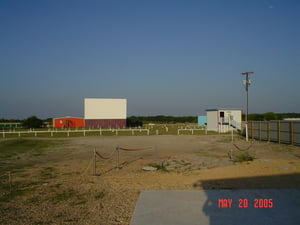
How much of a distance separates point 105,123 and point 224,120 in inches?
956

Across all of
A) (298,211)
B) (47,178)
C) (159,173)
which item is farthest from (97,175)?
(298,211)

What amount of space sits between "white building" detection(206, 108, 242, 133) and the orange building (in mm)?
31540

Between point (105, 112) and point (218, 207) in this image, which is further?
point (105, 112)

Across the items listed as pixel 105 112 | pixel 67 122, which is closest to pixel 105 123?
pixel 105 112

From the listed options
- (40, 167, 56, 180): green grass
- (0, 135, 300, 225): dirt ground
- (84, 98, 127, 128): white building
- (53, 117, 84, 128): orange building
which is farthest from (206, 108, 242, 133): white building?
(53, 117, 84, 128): orange building

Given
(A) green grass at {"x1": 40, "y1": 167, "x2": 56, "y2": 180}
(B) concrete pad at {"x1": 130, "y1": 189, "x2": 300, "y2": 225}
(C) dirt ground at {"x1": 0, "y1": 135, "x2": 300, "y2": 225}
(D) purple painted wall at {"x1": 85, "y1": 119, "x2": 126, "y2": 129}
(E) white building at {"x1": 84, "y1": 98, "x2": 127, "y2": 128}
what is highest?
(E) white building at {"x1": 84, "y1": 98, "x2": 127, "y2": 128}

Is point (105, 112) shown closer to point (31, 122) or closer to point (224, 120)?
point (31, 122)

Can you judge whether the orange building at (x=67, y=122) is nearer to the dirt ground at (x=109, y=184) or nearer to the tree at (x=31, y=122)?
the tree at (x=31, y=122)

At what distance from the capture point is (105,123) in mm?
48938

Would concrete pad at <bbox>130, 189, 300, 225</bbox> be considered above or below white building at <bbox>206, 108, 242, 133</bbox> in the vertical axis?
below

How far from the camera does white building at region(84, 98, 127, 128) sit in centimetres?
4807

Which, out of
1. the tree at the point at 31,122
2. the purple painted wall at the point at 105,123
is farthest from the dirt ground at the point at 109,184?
the tree at the point at 31,122

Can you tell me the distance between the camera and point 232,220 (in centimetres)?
502

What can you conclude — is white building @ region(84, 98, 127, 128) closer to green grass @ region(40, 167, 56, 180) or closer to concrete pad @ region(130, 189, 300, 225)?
green grass @ region(40, 167, 56, 180)
